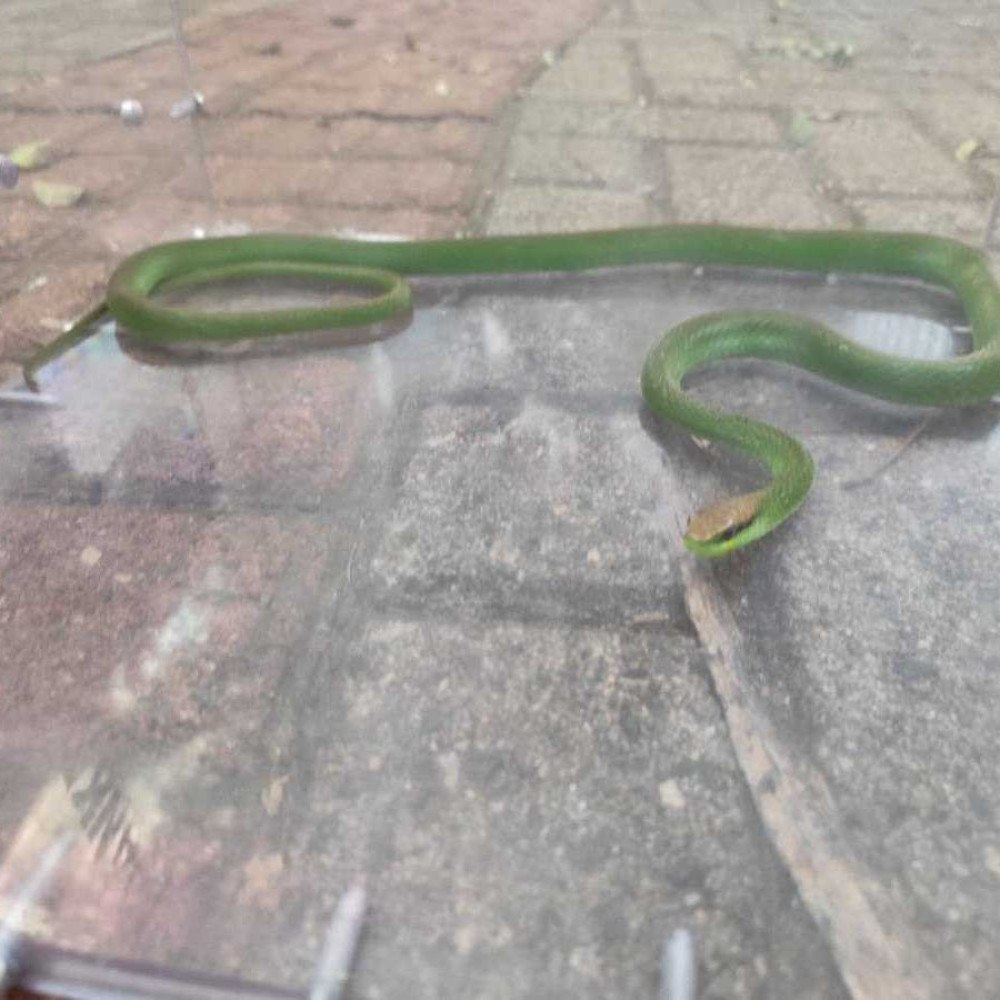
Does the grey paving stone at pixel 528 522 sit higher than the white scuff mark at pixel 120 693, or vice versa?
the white scuff mark at pixel 120 693

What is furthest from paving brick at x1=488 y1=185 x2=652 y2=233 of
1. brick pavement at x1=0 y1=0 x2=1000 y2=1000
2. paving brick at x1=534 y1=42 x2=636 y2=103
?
paving brick at x1=534 y1=42 x2=636 y2=103

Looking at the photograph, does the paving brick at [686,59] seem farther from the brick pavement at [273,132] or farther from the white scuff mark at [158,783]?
the white scuff mark at [158,783]

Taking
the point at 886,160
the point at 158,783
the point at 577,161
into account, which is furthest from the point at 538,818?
the point at 886,160

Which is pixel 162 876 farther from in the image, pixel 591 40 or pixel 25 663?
pixel 591 40

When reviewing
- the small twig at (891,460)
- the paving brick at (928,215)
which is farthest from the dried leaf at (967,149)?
the small twig at (891,460)

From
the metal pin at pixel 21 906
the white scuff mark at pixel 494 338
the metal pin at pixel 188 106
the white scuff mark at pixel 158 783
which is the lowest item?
the white scuff mark at pixel 494 338
